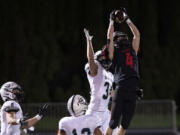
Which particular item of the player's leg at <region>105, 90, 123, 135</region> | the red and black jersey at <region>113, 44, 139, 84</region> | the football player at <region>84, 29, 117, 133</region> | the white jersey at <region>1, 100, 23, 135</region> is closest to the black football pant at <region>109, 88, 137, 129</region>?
the player's leg at <region>105, 90, 123, 135</region>

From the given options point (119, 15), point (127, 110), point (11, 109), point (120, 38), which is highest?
point (119, 15)

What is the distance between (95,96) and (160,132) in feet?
34.9

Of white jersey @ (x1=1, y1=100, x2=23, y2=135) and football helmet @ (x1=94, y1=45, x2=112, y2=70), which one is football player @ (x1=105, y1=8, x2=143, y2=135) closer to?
football helmet @ (x1=94, y1=45, x2=112, y2=70)

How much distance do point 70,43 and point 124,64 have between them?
17036 millimetres

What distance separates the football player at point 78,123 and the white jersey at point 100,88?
117 cm

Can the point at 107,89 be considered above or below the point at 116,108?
above

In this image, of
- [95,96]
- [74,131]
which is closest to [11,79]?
[95,96]

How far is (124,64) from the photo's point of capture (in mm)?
8539

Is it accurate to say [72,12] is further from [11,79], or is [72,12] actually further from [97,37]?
[11,79]

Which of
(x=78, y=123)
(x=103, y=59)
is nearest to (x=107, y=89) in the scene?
(x=103, y=59)

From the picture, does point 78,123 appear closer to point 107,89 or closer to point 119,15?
point 107,89

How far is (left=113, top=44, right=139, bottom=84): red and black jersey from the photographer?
850cm

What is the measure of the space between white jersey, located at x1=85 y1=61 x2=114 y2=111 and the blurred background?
12.5m

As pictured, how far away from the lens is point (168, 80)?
26156 mm
